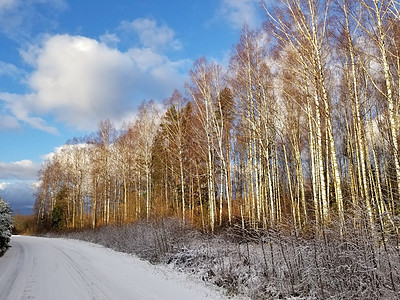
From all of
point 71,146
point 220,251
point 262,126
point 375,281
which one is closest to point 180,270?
point 220,251

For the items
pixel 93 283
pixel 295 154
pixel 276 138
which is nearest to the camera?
pixel 93 283

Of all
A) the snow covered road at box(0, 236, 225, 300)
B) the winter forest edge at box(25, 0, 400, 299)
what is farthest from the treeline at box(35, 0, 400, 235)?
the snow covered road at box(0, 236, 225, 300)

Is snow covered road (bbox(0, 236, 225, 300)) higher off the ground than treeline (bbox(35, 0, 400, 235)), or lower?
lower

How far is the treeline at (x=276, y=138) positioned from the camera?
8.40 metres

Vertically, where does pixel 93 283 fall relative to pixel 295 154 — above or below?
below

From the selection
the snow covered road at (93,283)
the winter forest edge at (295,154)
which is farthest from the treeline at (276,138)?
the snow covered road at (93,283)

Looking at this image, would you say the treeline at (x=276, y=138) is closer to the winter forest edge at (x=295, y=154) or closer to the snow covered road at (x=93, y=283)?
the winter forest edge at (x=295, y=154)

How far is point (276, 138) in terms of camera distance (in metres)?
22.6

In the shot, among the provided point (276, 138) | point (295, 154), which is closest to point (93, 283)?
point (295, 154)

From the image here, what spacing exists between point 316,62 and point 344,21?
2424 mm

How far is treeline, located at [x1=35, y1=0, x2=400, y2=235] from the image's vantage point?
331 inches

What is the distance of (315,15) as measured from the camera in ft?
29.7

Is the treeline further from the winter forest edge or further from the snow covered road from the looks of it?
the snow covered road

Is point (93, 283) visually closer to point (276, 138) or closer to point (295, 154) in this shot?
point (295, 154)
